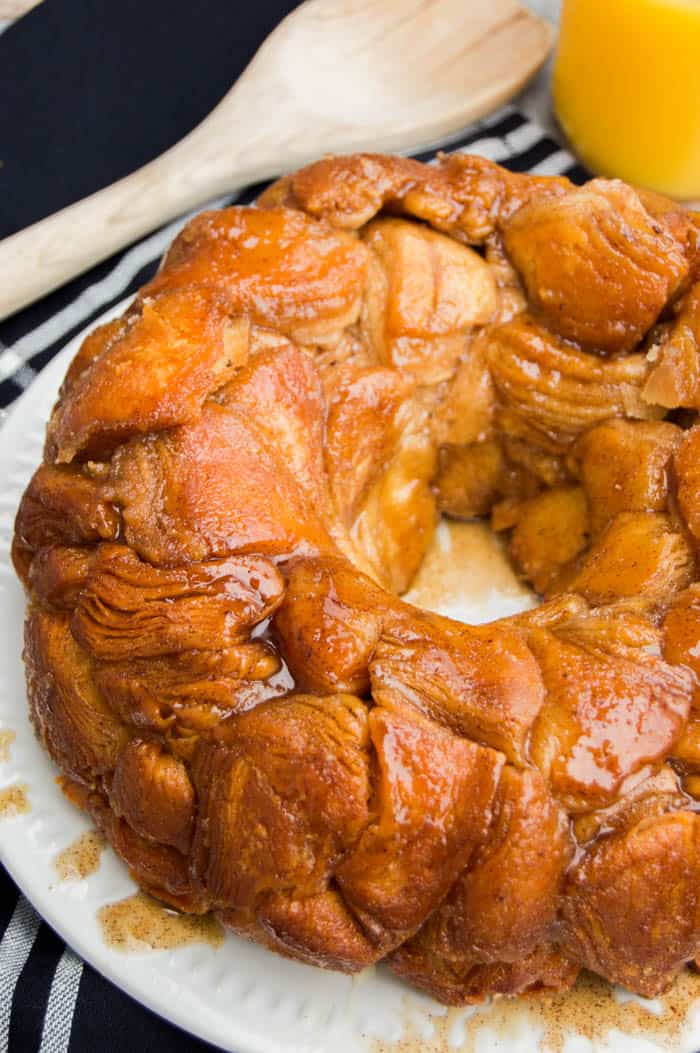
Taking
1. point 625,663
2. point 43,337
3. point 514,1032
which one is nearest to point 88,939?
point 514,1032

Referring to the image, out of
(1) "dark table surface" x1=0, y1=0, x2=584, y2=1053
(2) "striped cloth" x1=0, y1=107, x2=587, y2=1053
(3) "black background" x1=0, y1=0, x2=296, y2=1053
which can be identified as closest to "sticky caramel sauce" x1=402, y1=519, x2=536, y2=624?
(2) "striped cloth" x1=0, y1=107, x2=587, y2=1053

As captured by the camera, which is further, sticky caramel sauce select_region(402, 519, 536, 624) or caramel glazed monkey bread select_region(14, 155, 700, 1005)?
sticky caramel sauce select_region(402, 519, 536, 624)

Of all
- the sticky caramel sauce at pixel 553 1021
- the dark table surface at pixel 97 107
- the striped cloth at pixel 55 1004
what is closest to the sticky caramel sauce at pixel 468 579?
the sticky caramel sauce at pixel 553 1021

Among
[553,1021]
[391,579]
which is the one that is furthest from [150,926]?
[391,579]

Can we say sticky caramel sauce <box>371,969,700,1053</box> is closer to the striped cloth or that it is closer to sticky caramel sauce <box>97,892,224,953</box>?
sticky caramel sauce <box>97,892,224,953</box>

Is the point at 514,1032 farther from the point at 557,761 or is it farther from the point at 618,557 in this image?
the point at 618,557

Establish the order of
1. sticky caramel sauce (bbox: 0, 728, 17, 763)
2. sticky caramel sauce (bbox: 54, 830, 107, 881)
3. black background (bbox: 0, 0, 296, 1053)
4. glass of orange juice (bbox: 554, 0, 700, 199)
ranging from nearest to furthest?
sticky caramel sauce (bbox: 54, 830, 107, 881) < sticky caramel sauce (bbox: 0, 728, 17, 763) < glass of orange juice (bbox: 554, 0, 700, 199) < black background (bbox: 0, 0, 296, 1053)

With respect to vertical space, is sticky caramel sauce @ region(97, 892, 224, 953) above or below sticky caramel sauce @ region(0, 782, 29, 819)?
below

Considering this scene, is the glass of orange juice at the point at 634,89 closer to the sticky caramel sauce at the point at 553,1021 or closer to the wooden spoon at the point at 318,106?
the wooden spoon at the point at 318,106
